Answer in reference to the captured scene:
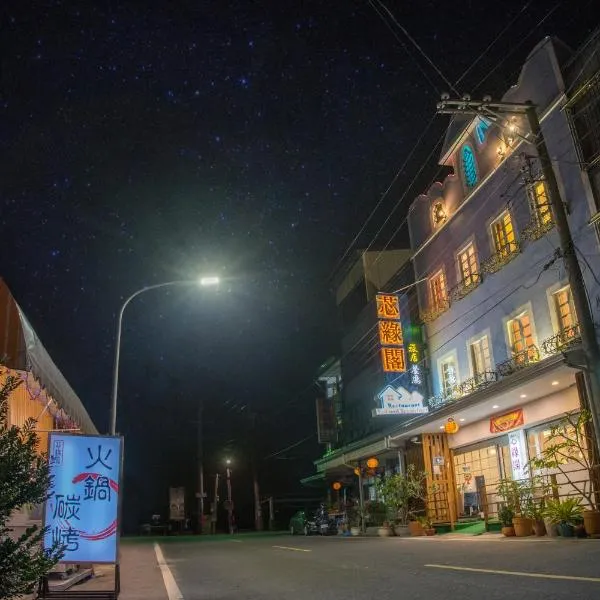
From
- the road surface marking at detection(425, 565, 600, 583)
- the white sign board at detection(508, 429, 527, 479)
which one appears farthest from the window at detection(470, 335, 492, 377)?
the road surface marking at detection(425, 565, 600, 583)

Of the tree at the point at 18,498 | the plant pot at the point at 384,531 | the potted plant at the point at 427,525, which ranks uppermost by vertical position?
the tree at the point at 18,498

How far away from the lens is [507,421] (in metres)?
19.5

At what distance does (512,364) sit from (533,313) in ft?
5.88

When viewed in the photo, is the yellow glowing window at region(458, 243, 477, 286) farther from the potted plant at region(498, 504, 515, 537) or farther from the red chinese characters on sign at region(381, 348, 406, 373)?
the potted plant at region(498, 504, 515, 537)

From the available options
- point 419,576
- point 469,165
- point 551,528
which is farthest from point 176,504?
point 419,576

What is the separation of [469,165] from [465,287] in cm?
459

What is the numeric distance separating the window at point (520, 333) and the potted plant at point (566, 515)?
532 cm

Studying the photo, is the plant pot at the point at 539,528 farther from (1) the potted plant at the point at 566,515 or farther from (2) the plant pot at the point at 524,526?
(1) the potted plant at the point at 566,515

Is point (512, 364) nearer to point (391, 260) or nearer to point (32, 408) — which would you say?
point (32, 408)

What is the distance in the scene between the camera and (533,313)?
18016 mm

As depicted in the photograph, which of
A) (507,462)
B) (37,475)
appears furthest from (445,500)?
(37,475)

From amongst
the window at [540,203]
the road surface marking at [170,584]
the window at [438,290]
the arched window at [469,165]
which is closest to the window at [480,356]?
the window at [438,290]

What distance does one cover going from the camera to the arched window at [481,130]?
21.0 metres

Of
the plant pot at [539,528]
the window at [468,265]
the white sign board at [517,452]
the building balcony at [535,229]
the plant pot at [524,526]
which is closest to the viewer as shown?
the plant pot at [539,528]
